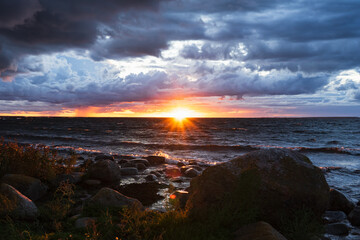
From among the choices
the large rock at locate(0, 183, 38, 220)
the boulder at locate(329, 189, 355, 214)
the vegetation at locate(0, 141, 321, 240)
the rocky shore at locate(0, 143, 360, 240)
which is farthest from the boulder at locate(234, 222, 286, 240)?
the boulder at locate(329, 189, 355, 214)

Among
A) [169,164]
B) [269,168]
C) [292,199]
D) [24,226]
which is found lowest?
[169,164]

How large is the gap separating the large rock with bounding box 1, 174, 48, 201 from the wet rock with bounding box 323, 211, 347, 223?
31.0 ft

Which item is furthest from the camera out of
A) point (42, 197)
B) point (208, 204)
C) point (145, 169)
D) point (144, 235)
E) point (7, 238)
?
point (145, 169)

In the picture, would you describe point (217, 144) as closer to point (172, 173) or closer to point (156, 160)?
point (156, 160)

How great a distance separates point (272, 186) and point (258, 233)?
1.69m

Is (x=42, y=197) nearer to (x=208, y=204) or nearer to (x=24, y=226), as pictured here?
(x=24, y=226)

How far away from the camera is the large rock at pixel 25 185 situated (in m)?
7.76

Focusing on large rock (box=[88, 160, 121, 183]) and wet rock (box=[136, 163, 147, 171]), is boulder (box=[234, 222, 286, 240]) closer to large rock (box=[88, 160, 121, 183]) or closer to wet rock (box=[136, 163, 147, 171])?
large rock (box=[88, 160, 121, 183])

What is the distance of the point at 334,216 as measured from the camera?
27.0 ft

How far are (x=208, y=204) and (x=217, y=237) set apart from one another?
1091mm

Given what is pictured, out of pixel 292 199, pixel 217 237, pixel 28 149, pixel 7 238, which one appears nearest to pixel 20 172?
pixel 28 149

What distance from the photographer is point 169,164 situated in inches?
693

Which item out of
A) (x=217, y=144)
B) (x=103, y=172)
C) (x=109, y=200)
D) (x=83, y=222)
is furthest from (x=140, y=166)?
(x=217, y=144)

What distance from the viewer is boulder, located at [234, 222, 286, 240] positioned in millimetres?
4440
